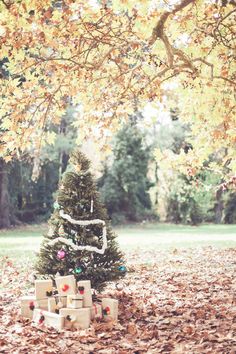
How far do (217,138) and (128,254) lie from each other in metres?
4.89

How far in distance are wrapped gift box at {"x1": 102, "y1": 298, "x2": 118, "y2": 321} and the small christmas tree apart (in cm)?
64

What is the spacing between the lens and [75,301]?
682 cm

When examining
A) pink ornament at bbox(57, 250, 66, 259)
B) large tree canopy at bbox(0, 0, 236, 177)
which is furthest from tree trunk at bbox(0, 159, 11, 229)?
pink ornament at bbox(57, 250, 66, 259)

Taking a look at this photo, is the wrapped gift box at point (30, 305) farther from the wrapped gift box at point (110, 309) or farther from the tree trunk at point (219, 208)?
the tree trunk at point (219, 208)

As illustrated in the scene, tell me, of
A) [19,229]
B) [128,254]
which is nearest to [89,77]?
[128,254]

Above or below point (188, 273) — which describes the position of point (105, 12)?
above

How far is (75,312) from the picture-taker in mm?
6730

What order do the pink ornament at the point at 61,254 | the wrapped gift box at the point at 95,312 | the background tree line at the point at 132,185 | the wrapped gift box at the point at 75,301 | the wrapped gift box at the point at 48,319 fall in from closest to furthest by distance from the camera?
the wrapped gift box at the point at 48,319, the wrapped gift box at the point at 75,301, the wrapped gift box at the point at 95,312, the pink ornament at the point at 61,254, the background tree line at the point at 132,185

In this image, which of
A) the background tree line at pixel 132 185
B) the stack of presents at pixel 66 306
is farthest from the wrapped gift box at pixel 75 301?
the background tree line at pixel 132 185

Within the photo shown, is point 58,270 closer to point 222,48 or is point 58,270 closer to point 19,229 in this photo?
point 222,48

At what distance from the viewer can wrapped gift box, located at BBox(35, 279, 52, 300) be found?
7.16 m

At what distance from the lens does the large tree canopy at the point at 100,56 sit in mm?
7703

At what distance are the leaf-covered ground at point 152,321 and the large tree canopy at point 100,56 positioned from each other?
2679 millimetres

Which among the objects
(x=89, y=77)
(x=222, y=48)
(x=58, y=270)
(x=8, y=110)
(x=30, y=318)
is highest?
(x=222, y=48)
